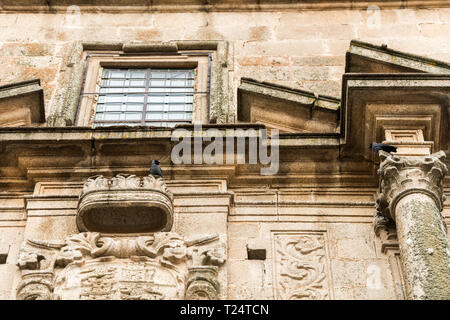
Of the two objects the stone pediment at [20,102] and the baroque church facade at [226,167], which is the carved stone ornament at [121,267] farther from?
the stone pediment at [20,102]

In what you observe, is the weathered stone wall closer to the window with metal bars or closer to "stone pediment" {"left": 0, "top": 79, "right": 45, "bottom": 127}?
the window with metal bars

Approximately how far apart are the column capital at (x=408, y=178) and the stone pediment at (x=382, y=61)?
1.25 m

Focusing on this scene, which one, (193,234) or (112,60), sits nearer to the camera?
(193,234)

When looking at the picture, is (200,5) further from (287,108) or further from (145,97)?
(287,108)

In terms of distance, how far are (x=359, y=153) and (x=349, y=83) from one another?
725 mm

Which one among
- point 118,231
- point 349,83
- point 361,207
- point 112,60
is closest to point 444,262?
point 361,207

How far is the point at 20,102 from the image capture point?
11.2 m

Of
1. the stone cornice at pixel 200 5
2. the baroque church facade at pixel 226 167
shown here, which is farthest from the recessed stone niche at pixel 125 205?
the stone cornice at pixel 200 5

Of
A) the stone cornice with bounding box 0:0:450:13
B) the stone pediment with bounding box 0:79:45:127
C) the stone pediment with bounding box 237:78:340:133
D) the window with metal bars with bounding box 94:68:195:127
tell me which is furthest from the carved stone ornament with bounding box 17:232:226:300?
the stone cornice with bounding box 0:0:450:13

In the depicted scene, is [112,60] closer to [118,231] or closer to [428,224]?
[118,231]

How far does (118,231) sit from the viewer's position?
31.0ft

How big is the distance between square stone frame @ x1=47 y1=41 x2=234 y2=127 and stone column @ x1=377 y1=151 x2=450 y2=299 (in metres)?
2.49

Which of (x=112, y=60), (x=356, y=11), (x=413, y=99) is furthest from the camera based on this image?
(x=356, y=11)
